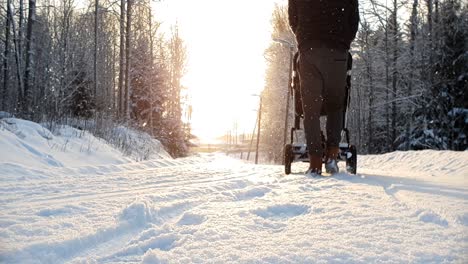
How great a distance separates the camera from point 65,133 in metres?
7.51

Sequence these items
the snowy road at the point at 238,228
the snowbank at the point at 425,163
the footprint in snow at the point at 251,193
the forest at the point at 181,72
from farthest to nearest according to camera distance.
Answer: the forest at the point at 181,72 < the snowbank at the point at 425,163 < the footprint in snow at the point at 251,193 < the snowy road at the point at 238,228

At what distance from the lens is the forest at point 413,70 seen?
15.8m

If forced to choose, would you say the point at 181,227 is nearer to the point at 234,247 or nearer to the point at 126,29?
the point at 234,247

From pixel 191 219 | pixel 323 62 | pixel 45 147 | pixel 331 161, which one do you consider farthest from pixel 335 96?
pixel 45 147

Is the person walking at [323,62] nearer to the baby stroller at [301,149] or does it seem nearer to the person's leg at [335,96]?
the person's leg at [335,96]

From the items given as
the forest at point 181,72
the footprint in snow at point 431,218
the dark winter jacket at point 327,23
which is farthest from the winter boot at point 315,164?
the forest at point 181,72

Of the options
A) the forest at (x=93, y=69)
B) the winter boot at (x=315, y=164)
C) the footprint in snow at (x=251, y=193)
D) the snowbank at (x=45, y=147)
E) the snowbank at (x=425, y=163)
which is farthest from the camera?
the forest at (x=93, y=69)

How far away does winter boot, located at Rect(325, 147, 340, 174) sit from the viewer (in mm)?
3164

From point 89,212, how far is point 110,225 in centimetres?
27

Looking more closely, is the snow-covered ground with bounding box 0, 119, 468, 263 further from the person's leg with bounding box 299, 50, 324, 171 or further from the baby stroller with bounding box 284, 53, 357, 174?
the baby stroller with bounding box 284, 53, 357, 174

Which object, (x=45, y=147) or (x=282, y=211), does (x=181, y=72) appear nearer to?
(x=45, y=147)

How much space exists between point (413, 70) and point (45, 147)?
65.4ft

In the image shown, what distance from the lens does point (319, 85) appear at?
10.6ft

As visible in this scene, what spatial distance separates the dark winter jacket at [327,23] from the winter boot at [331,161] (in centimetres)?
96
